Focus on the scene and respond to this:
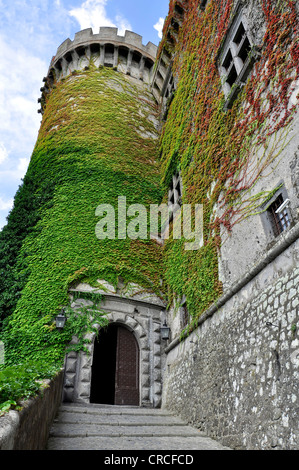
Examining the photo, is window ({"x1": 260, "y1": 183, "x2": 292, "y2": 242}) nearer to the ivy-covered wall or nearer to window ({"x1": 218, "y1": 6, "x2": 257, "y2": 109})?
window ({"x1": 218, "y1": 6, "x2": 257, "y2": 109})

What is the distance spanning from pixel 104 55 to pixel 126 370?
16192 mm

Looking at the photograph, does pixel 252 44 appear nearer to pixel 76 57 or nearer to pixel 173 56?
pixel 173 56

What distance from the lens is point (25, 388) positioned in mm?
3029

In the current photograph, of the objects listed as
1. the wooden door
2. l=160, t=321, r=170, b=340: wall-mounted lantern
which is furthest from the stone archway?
l=160, t=321, r=170, b=340: wall-mounted lantern

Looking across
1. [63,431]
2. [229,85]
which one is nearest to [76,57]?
[229,85]

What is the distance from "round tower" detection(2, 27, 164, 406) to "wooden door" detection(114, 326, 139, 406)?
0.03 m

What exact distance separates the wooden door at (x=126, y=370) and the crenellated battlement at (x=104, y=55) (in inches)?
564

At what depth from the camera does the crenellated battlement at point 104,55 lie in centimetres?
1761

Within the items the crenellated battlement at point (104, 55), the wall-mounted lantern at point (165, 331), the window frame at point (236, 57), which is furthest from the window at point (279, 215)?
the crenellated battlement at point (104, 55)

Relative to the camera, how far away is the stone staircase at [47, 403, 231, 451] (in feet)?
15.2

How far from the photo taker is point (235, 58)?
7664mm

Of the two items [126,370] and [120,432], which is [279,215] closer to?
[120,432]
